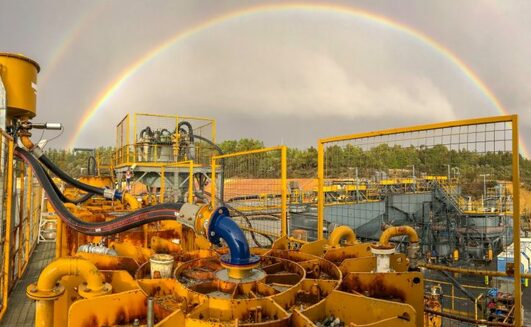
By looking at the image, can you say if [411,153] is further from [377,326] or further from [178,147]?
[178,147]

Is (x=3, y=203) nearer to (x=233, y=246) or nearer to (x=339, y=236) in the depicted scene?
(x=233, y=246)

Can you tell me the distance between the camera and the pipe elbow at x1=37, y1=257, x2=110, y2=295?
267 cm

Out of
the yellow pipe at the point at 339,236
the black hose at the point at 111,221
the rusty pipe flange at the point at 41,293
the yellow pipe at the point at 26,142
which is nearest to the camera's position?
the rusty pipe flange at the point at 41,293

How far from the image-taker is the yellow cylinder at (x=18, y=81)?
A: 22.1ft

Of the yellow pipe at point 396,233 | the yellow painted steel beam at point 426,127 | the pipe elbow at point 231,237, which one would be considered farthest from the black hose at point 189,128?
the pipe elbow at point 231,237

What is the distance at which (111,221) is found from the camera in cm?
477

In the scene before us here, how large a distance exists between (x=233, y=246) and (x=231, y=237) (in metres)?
0.07

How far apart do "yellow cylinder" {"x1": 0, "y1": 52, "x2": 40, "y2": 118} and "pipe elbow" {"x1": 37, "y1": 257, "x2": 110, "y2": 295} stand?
5508 millimetres

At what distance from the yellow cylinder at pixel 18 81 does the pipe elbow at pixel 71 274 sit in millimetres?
5508

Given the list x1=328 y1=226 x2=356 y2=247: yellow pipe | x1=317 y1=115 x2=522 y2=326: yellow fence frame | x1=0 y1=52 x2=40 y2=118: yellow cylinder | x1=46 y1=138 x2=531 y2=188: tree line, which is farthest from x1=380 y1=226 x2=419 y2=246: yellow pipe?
x1=0 y1=52 x2=40 y2=118: yellow cylinder

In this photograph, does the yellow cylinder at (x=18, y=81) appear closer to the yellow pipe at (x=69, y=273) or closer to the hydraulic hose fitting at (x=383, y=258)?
the yellow pipe at (x=69, y=273)

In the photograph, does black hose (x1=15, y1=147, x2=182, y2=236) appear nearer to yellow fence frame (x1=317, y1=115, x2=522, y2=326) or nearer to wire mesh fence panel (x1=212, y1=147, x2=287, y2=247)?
wire mesh fence panel (x1=212, y1=147, x2=287, y2=247)

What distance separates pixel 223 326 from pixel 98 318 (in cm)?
95

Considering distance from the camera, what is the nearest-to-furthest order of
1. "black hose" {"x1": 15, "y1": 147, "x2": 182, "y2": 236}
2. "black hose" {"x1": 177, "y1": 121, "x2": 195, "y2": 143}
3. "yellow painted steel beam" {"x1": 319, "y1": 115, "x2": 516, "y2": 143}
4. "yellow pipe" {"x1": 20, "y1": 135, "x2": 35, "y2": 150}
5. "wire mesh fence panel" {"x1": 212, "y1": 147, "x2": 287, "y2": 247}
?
"yellow painted steel beam" {"x1": 319, "y1": 115, "x2": 516, "y2": 143} → "black hose" {"x1": 15, "y1": 147, "x2": 182, "y2": 236} → "wire mesh fence panel" {"x1": 212, "y1": 147, "x2": 287, "y2": 247} → "yellow pipe" {"x1": 20, "y1": 135, "x2": 35, "y2": 150} → "black hose" {"x1": 177, "y1": 121, "x2": 195, "y2": 143}
